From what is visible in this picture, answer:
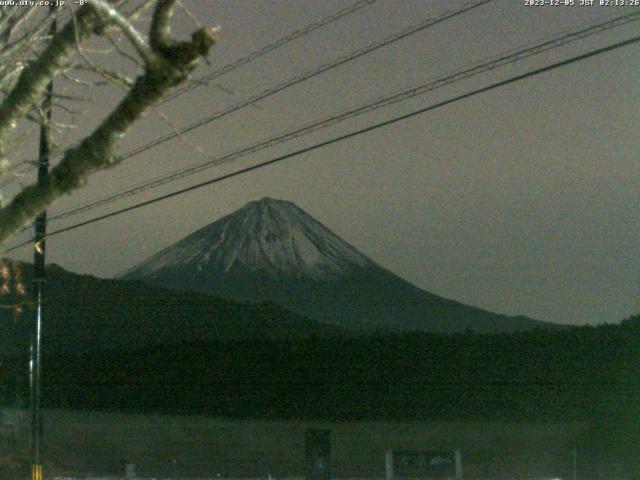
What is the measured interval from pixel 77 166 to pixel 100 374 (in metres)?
33.3

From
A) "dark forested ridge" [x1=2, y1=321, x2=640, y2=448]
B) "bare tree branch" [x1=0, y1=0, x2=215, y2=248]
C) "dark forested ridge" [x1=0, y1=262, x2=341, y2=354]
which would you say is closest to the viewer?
"bare tree branch" [x1=0, y1=0, x2=215, y2=248]

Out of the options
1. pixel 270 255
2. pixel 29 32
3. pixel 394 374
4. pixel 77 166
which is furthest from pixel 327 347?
pixel 270 255

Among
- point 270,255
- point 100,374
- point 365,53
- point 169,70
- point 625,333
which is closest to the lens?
point 169,70

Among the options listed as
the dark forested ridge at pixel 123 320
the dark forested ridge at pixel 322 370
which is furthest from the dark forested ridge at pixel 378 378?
the dark forested ridge at pixel 123 320

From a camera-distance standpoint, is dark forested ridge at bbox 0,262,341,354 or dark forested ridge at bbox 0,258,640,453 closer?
dark forested ridge at bbox 0,258,640,453

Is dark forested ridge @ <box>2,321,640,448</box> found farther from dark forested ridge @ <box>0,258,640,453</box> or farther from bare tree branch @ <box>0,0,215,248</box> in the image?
bare tree branch @ <box>0,0,215,248</box>

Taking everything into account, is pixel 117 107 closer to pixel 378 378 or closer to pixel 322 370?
pixel 378 378

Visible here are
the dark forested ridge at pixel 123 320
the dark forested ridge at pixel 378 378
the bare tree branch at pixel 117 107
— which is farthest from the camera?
the dark forested ridge at pixel 123 320

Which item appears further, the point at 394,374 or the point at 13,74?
the point at 394,374

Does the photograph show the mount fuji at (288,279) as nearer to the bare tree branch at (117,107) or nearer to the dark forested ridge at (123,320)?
the dark forested ridge at (123,320)

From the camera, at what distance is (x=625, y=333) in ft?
99.1

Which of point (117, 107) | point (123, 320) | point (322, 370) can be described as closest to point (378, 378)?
point (322, 370)

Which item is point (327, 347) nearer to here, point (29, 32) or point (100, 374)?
point (100, 374)

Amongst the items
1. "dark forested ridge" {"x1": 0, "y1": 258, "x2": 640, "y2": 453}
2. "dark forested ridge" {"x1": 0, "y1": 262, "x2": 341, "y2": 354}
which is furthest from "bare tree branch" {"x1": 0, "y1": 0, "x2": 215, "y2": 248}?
"dark forested ridge" {"x1": 0, "y1": 262, "x2": 341, "y2": 354}
